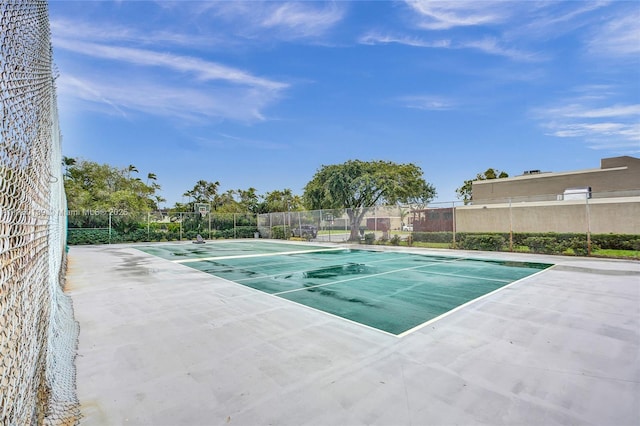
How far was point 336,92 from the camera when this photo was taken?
78.5 ft

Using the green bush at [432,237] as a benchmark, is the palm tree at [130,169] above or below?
above

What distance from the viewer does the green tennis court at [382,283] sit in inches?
191

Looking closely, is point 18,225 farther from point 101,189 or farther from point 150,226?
point 101,189

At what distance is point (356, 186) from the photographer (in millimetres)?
22234

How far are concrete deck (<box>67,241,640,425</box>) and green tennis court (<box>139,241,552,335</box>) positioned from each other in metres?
0.45

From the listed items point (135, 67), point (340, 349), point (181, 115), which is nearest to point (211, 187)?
point (181, 115)

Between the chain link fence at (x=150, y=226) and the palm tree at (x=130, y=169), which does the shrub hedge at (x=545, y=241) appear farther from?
the palm tree at (x=130, y=169)

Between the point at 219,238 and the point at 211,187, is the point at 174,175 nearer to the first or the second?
the point at 211,187

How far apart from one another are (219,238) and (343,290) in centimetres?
2020

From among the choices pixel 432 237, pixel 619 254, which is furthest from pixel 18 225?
pixel 432 237

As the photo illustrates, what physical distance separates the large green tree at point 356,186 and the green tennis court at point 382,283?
11599mm

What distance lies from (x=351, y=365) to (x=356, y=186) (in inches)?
774

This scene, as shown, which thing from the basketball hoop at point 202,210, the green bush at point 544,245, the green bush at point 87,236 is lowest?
the green bush at point 544,245

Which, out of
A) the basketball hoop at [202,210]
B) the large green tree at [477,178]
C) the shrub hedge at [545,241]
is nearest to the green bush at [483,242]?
the shrub hedge at [545,241]
